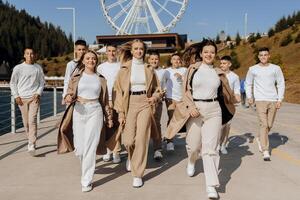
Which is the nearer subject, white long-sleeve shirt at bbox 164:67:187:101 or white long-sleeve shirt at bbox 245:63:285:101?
white long-sleeve shirt at bbox 245:63:285:101

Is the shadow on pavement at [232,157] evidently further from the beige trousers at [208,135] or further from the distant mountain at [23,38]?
the distant mountain at [23,38]

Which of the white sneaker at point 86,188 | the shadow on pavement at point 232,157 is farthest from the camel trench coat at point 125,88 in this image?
the shadow on pavement at point 232,157

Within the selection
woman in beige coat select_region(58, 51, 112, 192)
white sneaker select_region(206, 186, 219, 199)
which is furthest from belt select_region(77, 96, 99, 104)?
white sneaker select_region(206, 186, 219, 199)

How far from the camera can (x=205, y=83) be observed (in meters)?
4.63

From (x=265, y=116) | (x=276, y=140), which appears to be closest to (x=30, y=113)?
(x=265, y=116)

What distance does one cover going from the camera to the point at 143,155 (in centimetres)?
490

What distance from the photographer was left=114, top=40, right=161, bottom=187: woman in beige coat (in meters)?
4.91

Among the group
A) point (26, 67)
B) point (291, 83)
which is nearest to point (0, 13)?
point (291, 83)

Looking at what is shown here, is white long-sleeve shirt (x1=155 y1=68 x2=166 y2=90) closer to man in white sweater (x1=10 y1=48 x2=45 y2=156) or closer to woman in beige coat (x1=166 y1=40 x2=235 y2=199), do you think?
woman in beige coat (x1=166 y1=40 x2=235 y2=199)

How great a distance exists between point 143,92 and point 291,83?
85.0 feet

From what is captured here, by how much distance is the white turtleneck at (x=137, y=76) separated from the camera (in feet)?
16.5

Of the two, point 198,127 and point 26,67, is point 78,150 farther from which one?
point 26,67

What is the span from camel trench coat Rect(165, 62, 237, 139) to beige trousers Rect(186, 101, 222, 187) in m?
0.10

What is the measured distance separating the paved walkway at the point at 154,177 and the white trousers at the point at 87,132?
31 cm
